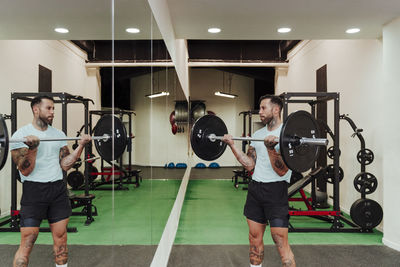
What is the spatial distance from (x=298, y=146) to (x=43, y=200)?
1353 mm

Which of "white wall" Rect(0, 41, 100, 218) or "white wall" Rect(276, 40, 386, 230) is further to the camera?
"white wall" Rect(276, 40, 386, 230)

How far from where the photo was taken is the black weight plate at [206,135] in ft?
7.39

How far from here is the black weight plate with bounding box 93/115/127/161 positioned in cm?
103

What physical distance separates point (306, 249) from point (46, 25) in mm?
3156

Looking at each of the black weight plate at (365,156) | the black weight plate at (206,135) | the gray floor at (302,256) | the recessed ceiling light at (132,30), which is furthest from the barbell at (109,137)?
the black weight plate at (365,156)

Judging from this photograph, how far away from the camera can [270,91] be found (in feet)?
34.4

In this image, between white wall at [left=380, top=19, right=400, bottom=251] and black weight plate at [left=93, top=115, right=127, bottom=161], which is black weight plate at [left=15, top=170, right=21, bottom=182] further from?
white wall at [left=380, top=19, right=400, bottom=251]

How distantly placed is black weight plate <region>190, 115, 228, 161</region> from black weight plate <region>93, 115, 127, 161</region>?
101cm

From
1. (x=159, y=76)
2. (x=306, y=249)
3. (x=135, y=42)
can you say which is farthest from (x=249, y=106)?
(x=135, y=42)

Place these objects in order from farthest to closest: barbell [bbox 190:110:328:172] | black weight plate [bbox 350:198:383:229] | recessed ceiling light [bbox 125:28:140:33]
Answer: black weight plate [bbox 350:198:383:229] < barbell [bbox 190:110:328:172] < recessed ceiling light [bbox 125:28:140:33]

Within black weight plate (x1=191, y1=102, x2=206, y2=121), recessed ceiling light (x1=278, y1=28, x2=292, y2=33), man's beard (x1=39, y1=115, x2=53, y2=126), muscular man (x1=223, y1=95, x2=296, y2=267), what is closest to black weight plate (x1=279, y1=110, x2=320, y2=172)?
muscular man (x1=223, y1=95, x2=296, y2=267)

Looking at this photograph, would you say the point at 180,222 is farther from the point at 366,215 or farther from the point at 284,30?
the point at 284,30

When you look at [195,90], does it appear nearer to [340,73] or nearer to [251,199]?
[340,73]

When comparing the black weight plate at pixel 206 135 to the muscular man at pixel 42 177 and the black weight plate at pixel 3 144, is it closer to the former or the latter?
the muscular man at pixel 42 177
